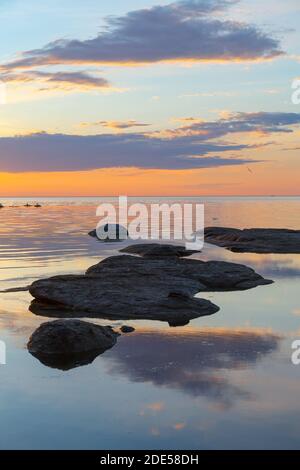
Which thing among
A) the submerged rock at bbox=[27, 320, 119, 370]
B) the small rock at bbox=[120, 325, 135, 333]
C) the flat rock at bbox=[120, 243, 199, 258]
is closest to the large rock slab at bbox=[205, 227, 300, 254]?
the flat rock at bbox=[120, 243, 199, 258]

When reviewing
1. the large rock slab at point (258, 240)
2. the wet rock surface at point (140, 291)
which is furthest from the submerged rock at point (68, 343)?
the large rock slab at point (258, 240)

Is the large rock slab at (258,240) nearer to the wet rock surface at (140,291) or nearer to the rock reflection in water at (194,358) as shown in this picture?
the wet rock surface at (140,291)

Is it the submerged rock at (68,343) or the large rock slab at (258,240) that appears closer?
the submerged rock at (68,343)

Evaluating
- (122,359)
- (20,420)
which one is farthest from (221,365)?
(20,420)

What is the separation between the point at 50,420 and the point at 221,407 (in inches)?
118

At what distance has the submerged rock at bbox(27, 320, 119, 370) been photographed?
44.1 ft

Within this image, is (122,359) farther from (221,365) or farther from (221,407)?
(221,407)

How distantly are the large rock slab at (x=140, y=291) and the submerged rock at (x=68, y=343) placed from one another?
333cm

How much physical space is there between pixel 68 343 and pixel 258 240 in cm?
2801

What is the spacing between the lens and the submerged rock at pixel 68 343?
13.4 meters

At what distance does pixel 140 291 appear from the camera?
65.5ft

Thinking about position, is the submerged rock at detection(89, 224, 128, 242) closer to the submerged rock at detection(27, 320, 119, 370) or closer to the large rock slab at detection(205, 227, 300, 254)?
the large rock slab at detection(205, 227, 300, 254)
